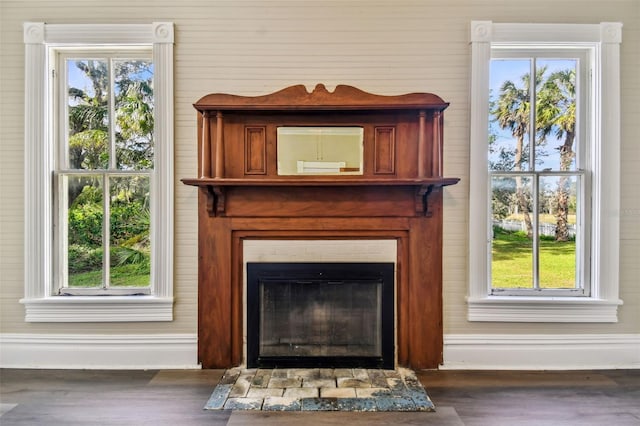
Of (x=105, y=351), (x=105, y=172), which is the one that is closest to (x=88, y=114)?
(x=105, y=172)

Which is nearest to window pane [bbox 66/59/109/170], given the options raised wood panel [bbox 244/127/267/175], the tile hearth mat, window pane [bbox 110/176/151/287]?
window pane [bbox 110/176/151/287]

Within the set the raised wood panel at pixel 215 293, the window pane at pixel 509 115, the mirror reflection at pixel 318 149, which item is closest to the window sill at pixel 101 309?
the raised wood panel at pixel 215 293

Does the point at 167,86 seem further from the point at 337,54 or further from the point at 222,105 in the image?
the point at 337,54

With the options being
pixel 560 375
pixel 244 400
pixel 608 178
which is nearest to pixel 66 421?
pixel 244 400

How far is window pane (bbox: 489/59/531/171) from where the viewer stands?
104 inches

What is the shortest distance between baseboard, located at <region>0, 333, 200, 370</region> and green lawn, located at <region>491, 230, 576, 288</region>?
2356 millimetres

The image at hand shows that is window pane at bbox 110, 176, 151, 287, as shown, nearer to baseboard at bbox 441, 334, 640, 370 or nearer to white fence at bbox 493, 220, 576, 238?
baseboard at bbox 441, 334, 640, 370

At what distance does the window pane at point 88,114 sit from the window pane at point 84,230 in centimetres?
14

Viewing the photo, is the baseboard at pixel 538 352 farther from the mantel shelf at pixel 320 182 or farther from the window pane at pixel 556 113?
the window pane at pixel 556 113

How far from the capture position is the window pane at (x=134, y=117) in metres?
2.65

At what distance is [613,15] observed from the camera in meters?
2.55

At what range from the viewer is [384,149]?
2482 mm

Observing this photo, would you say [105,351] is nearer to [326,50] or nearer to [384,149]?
[384,149]

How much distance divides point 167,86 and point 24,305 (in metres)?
1.89
